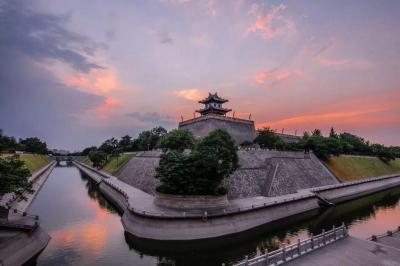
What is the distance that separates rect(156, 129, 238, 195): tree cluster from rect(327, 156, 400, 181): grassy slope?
1520 inches

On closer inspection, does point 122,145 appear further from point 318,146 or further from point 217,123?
point 318,146

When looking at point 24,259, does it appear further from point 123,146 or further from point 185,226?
point 123,146

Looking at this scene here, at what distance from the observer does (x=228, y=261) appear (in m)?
22.3

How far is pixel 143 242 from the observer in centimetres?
2603

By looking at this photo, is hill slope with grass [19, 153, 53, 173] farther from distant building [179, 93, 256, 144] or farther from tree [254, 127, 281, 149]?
tree [254, 127, 281, 149]

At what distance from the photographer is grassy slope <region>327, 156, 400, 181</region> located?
62544mm

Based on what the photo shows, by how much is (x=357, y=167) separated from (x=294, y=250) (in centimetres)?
6205

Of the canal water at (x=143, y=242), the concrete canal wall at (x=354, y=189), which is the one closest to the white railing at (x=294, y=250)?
the canal water at (x=143, y=242)

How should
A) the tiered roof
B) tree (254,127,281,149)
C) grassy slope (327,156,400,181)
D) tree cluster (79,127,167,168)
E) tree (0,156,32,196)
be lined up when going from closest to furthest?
tree (0,156,32,196) → grassy slope (327,156,400,181) → tree (254,127,281,149) → the tiered roof → tree cluster (79,127,167,168)

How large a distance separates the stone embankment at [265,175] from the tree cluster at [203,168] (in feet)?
19.4

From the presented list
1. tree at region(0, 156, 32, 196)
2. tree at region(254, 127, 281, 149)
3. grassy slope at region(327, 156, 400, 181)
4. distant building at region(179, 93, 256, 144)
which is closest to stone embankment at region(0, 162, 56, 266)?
tree at region(0, 156, 32, 196)

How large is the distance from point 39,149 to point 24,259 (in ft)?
431

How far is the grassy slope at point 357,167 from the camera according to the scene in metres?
62.5

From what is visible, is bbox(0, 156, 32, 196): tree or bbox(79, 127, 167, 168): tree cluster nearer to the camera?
bbox(0, 156, 32, 196): tree
